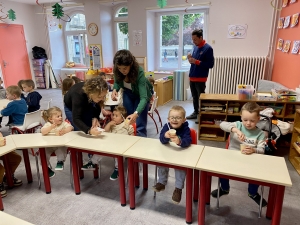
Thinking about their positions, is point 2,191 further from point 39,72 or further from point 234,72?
point 39,72

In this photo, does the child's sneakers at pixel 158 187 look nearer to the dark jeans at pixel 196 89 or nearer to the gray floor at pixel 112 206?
the gray floor at pixel 112 206

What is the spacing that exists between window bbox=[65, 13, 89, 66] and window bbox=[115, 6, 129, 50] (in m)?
1.30

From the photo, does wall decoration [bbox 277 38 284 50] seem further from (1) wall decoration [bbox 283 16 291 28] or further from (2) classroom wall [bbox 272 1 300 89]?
(1) wall decoration [bbox 283 16 291 28]

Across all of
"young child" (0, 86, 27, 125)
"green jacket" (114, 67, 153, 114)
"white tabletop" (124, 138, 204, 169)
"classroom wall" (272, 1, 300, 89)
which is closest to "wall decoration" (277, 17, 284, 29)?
"classroom wall" (272, 1, 300, 89)

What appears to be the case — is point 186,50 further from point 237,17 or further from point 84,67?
point 84,67

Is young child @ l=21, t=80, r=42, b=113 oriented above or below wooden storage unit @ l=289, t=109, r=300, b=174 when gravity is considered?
above

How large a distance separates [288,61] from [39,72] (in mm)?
7501

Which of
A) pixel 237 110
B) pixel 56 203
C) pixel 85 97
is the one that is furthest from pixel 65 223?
pixel 237 110

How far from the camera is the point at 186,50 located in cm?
665

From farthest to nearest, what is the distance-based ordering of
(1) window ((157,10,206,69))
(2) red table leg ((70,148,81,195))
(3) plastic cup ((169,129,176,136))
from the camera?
(1) window ((157,10,206,69)) → (2) red table leg ((70,148,81,195)) → (3) plastic cup ((169,129,176,136))

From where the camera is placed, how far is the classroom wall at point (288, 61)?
3.66m

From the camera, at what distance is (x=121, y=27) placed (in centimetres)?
746

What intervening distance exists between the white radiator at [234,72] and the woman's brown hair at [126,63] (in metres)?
3.60

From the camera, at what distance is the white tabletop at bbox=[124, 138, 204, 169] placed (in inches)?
70.5
